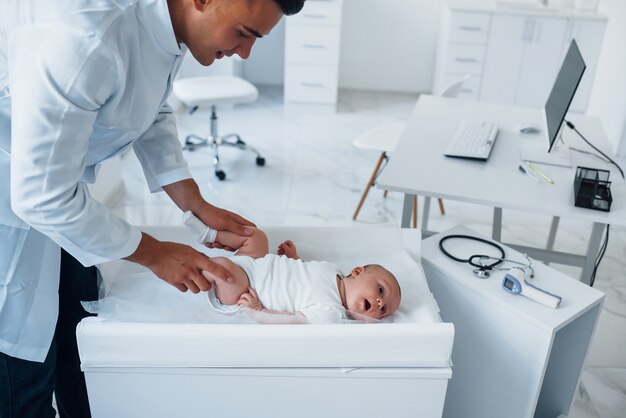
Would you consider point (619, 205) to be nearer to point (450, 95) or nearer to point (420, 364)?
point (420, 364)

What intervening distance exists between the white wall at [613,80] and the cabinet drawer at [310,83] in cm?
201

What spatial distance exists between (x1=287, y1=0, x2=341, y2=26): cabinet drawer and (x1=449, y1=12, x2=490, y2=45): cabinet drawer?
0.89 meters

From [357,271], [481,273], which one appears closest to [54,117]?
[357,271]

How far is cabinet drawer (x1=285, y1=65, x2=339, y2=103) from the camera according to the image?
197 inches

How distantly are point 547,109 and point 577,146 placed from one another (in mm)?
201

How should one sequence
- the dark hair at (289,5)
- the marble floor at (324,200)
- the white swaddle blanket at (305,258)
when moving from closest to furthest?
the dark hair at (289,5) < the white swaddle blanket at (305,258) < the marble floor at (324,200)

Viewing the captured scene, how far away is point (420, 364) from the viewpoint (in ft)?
4.50

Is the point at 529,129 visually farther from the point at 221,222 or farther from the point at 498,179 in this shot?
the point at 221,222

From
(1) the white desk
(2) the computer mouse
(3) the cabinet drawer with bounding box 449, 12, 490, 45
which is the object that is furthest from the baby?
(3) the cabinet drawer with bounding box 449, 12, 490, 45

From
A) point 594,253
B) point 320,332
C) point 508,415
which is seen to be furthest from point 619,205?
point 320,332

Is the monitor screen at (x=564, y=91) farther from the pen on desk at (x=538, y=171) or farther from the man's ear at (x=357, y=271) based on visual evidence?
the man's ear at (x=357, y=271)

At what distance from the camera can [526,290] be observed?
5.46ft

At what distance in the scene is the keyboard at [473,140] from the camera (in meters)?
2.38

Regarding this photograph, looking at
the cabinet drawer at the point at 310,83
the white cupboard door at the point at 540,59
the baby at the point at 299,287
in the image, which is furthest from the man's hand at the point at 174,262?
the white cupboard door at the point at 540,59
